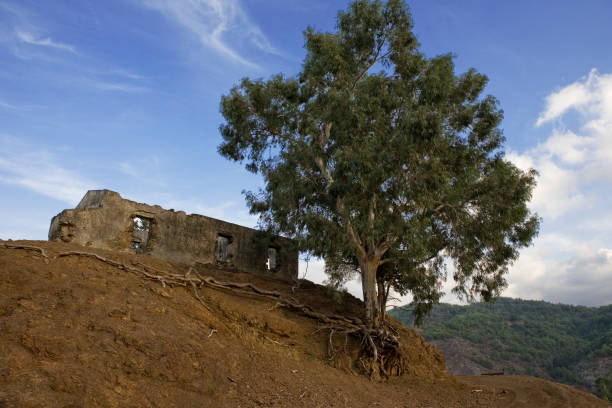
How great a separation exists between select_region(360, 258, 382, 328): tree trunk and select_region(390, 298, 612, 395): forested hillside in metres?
29.3

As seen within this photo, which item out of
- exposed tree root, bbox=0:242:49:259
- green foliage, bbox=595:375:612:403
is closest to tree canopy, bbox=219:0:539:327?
exposed tree root, bbox=0:242:49:259

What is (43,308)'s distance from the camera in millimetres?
7832

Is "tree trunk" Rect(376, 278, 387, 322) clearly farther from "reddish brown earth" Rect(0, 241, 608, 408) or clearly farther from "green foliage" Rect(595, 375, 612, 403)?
"green foliage" Rect(595, 375, 612, 403)

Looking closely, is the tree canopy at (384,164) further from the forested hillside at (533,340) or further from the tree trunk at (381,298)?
the forested hillside at (533,340)

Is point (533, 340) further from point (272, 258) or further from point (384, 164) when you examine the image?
point (384, 164)

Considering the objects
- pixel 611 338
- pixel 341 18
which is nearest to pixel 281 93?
pixel 341 18

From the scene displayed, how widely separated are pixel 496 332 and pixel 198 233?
60826 mm

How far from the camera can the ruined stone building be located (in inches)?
485

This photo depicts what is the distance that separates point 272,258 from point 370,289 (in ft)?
17.8

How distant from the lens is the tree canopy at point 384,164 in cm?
1217

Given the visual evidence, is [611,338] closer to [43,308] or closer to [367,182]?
[367,182]

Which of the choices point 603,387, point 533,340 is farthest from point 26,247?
point 533,340

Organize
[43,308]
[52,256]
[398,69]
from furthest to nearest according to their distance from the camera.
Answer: [398,69] < [52,256] < [43,308]

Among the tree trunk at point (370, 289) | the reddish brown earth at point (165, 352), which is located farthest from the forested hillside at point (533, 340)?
the reddish brown earth at point (165, 352)
